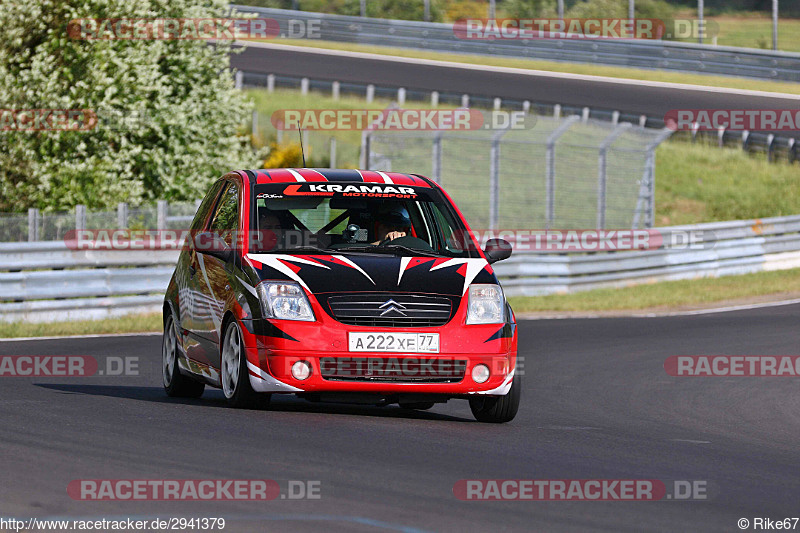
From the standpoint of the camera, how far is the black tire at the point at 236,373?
30.4 feet

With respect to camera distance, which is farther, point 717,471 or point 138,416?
point 138,416

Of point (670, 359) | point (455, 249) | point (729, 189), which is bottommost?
point (729, 189)

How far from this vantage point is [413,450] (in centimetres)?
798

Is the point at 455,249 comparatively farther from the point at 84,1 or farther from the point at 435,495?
the point at 84,1

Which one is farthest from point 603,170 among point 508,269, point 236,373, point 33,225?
point 236,373

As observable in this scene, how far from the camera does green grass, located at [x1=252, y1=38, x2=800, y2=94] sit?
150 ft

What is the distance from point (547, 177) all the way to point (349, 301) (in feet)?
58.9

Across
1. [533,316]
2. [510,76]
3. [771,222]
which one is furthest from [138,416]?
[510,76]

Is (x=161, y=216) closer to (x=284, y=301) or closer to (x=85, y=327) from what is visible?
(x=85, y=327)

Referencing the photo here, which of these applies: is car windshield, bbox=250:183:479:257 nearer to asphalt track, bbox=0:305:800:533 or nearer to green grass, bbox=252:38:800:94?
asphalt track, bbox=0:305:800:533

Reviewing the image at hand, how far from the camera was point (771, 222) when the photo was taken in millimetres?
29438

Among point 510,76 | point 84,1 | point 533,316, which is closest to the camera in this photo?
point 533,316

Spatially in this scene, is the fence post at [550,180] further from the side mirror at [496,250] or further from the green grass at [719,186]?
the side mirror at [496,250]

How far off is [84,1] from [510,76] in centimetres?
A: 2245
